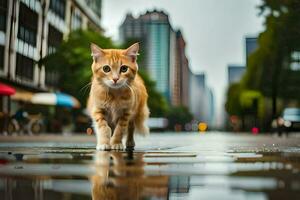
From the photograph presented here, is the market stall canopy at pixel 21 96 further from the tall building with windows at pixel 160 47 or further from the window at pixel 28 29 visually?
the tall building with windows at pixel 160 47

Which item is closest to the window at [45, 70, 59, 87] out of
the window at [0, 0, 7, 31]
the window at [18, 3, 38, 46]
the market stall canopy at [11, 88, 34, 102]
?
the market stall canopy at [11, 88, 34, 102]

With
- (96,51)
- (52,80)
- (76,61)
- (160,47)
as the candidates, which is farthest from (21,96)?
(160,47)

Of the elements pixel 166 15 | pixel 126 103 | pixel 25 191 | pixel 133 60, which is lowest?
pixel 25 191

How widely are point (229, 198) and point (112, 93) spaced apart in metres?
4.56

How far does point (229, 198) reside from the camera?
82.5 inches

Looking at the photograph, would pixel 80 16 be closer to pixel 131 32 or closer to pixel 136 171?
pixel 131 32

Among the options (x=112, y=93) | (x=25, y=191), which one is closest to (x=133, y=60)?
(x=112, y=93)

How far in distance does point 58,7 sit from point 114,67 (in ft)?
106

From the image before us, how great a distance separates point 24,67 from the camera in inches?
1215

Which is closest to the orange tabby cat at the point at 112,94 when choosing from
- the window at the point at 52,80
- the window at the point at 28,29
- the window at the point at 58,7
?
the window at the point at 28,29

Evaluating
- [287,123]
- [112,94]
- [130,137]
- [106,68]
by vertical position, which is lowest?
[130,137]

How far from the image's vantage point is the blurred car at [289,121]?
2550cm

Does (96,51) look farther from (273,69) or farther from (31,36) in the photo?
(273,69)

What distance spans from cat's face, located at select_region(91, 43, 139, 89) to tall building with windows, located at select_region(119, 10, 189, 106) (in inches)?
1650
